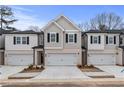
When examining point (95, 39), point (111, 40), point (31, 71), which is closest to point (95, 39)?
point (95, 39)

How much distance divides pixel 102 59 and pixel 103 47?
161cm

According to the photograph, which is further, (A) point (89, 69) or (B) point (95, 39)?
(B) point (95, 39)

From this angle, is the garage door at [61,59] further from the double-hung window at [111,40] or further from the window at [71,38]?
the double-hung window at [111,40]

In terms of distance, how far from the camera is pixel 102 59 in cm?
2311

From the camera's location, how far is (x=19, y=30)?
24.5 m

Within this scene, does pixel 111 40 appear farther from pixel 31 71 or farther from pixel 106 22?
pixel 31 71

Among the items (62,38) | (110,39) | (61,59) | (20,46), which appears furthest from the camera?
(62,38)

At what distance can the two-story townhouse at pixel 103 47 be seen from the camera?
904 inches

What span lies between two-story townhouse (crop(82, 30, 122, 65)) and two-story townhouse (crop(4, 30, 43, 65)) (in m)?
4.37

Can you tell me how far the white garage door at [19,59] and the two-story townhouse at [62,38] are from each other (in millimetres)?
2209

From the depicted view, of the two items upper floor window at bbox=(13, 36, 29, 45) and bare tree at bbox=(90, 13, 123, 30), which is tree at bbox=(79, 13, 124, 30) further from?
upper floor window at bbox=(13, 36, 29, 45)

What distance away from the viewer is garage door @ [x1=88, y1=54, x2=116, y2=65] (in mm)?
22816
